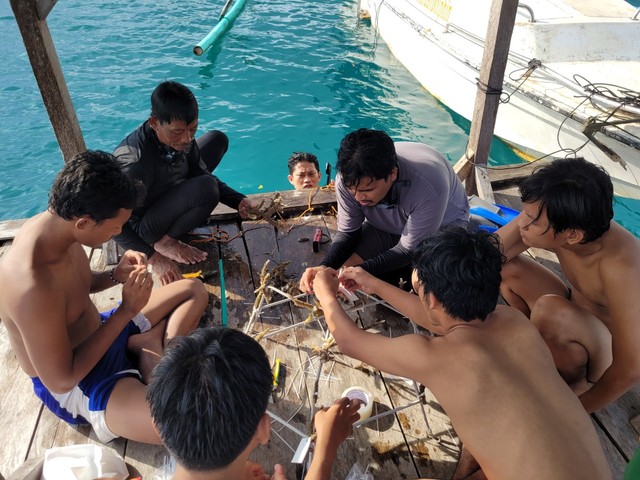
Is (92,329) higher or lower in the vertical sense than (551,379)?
lower

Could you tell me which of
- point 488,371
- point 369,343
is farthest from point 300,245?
point 488,371

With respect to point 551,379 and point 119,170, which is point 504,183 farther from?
→ point 119,170

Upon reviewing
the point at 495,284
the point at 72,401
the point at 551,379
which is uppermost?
the point at 495,284

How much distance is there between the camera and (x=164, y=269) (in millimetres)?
3055

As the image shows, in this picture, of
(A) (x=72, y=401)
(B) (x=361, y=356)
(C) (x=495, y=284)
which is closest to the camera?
(C) (x=495, y=284)

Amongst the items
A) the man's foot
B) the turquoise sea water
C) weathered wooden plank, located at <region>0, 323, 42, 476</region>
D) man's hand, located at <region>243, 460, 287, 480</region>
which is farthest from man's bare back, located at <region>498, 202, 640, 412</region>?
the turquoise sea water

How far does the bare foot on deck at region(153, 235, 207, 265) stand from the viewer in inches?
127

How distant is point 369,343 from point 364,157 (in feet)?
3.22

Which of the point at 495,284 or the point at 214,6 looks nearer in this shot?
the point at 495,284

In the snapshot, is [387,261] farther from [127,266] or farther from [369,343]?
[127,266]

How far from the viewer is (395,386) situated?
2.48 metres

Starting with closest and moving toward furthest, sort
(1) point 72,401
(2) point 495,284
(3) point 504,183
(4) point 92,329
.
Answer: (2) point 495,284 < (1) point 72,401 < (4) point 92,329 < (3) point 504,183

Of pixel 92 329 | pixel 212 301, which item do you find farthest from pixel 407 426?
pixel 92 329

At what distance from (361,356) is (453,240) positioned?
25.0 inches
